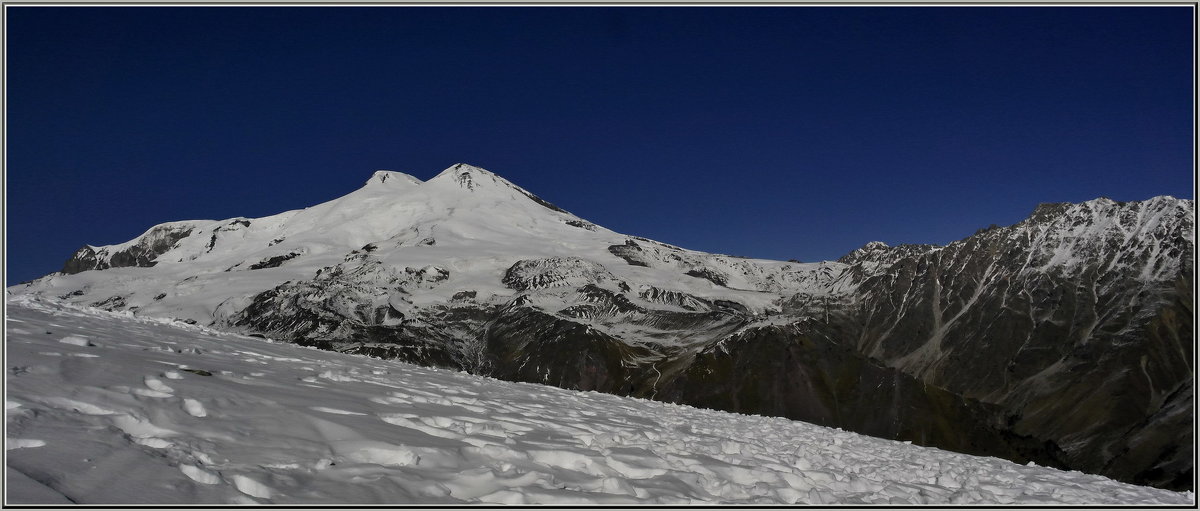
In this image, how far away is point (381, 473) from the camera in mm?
6031

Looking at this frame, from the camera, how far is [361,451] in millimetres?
6562

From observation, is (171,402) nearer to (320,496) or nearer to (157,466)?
(157,466)

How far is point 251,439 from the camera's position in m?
6.32

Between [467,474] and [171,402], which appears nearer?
[467,474]

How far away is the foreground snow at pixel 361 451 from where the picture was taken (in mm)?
5242

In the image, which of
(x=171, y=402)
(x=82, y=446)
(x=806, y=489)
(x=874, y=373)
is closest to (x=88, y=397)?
(x=171, y=402)

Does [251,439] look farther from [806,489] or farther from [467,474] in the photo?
[806,489]

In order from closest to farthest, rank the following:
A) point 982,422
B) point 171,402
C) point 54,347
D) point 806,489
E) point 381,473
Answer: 1. point 381,473
2. point 171,402
3. point 806,489
4. point 54,347
5. point 982,422

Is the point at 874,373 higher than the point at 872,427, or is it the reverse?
the point at 874,373

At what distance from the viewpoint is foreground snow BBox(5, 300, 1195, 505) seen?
524 centimetres

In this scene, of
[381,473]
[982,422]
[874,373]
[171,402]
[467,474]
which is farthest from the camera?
[874,373]

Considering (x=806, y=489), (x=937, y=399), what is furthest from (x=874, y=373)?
(x=806, y=489)

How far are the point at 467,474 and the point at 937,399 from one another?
179401mm

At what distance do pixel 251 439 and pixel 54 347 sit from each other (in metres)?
4.64
